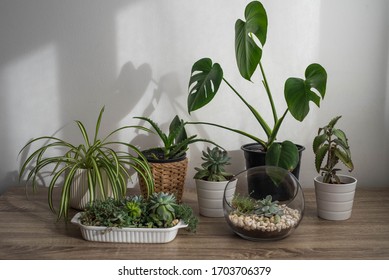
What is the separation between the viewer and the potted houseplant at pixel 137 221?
146 centimetres

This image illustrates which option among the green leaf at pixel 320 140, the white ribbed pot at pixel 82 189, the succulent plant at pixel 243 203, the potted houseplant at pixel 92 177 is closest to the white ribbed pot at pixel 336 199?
the green leaf at pixel 320 140

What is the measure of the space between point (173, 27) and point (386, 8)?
794mm

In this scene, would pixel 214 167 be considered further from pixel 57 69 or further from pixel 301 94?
pixel 57 69

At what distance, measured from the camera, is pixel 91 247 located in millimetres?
1436

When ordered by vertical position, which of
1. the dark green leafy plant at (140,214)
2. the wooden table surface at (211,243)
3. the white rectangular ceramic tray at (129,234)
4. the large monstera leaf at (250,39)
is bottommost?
the wooden table surface at (211,243)

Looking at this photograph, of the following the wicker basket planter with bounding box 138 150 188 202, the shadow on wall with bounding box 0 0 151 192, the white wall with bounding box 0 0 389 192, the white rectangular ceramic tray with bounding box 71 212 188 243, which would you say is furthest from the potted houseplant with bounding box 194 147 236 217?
the shadow on wall with bounding box 0 0 151 192

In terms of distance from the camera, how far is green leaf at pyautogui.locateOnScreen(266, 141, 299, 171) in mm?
1604

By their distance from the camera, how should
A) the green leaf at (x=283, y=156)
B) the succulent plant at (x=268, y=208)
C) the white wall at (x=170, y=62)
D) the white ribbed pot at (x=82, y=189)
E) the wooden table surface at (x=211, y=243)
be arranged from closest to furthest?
the wooden table surface at (x=211, y=243), the succulent plant at (x=268, y=208), the green leaf at (x=283, y=156), the white ribbed pot at (x=82, y=189), the white wall at (x=170, y=62)

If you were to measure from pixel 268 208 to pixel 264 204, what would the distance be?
0.9 inches

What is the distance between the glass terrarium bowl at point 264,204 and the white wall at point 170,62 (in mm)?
438

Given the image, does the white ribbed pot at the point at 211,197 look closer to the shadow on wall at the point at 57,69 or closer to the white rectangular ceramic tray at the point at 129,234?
the white rectangular ceramic tray at the point at 129,234

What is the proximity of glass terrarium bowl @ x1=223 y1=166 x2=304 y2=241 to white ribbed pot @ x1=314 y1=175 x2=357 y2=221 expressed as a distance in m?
0.14

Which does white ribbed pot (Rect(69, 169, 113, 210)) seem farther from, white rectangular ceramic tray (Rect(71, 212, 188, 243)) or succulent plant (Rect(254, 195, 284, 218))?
succulent plant (Rect(254, 195, 284, 218))

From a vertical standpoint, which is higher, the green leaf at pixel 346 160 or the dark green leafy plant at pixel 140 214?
the green leaf at pixel 346 160
